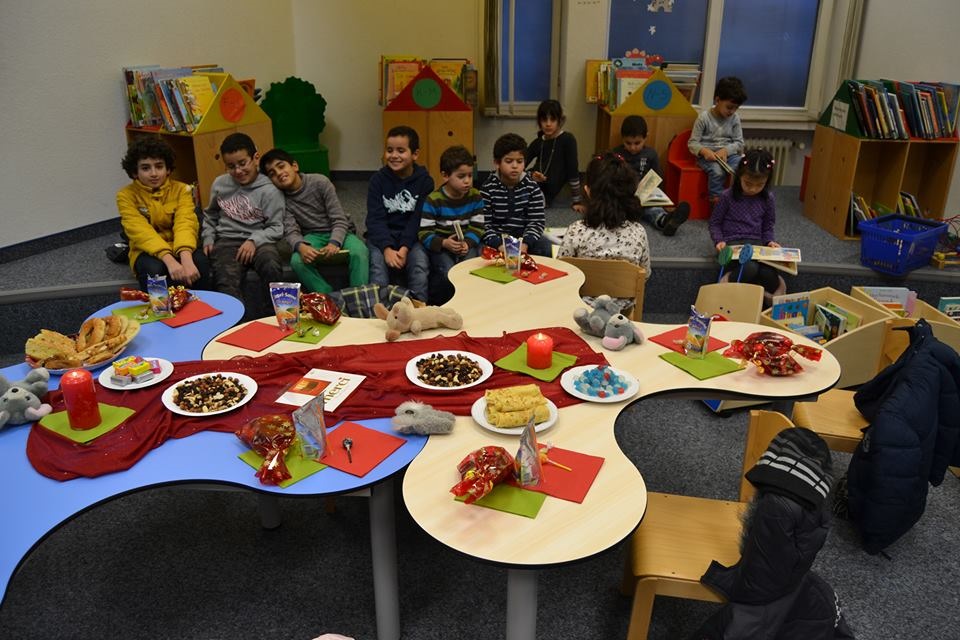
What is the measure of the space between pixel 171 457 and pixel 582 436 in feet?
3.20

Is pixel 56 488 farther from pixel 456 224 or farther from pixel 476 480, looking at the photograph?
pixel 456 224

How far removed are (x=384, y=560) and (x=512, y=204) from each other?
2141mm

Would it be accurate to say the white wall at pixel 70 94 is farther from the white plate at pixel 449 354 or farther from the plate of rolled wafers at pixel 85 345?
the white plate at pixel 449 354

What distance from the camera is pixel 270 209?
366 cm

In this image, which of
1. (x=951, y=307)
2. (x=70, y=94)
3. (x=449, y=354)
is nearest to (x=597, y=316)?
(x=449, y=354)

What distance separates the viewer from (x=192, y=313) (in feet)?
8.43

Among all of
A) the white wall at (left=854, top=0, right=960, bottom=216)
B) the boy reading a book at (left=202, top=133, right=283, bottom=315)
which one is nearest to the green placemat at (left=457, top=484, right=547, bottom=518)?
the boy reading a book at (left=202, top=133, right=283, bottom=315)

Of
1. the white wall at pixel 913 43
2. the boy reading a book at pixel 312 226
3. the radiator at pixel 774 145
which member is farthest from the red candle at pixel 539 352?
the radiator at pixel 774 145

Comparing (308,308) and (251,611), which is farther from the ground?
(308,308)

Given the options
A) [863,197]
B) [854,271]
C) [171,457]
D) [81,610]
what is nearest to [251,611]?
[81,610]

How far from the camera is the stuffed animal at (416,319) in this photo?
235 cm

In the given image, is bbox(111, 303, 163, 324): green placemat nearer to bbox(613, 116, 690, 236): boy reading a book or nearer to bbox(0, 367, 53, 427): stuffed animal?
bbox(0, 367, 53, 427): stuffed animal

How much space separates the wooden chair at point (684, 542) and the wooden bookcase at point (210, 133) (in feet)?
10.6

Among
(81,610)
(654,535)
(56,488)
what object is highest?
(56,488)
